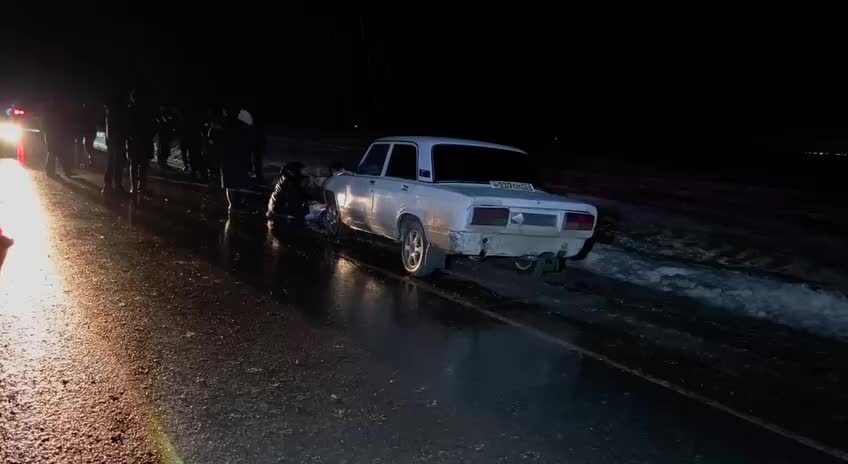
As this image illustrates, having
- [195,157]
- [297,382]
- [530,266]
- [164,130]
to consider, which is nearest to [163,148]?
[164,130]

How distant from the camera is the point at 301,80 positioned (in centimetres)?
4675

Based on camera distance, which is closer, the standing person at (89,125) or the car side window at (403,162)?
the car side window at (403,162)

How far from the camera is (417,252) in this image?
8.39 meters

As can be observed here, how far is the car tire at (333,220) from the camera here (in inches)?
412

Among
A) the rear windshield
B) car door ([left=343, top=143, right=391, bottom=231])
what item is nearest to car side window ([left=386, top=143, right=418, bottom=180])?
car door ([left=343, top=143, right=391, bottom=231])

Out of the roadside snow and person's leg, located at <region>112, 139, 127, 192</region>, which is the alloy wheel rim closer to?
the roadside snow

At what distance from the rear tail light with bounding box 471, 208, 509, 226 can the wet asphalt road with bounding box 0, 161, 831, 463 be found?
2.95 ft

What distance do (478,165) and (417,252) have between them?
4.02 ft

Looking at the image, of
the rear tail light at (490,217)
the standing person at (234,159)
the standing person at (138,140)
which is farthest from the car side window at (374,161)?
the standing person at (138,140)

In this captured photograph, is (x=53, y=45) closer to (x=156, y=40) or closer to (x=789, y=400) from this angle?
(x=156, y=40)

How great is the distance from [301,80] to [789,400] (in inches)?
1741

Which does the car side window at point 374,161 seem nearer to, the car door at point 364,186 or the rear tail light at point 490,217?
the car door at point 364,186

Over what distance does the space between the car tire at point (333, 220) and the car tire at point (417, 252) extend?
203 cm

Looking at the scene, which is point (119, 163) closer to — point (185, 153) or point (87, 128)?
point (87, 128)
